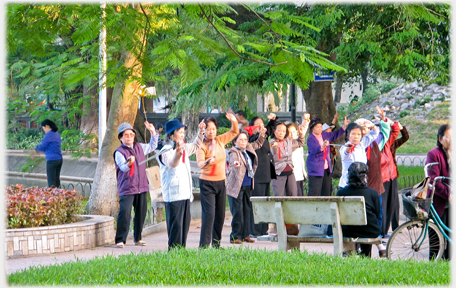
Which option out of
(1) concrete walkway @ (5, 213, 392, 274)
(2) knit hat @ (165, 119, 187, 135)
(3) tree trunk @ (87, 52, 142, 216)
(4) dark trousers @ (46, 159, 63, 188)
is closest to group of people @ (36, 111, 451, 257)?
(2) knit hat @ (165, 119, 187, 135)

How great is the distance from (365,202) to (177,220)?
230cm

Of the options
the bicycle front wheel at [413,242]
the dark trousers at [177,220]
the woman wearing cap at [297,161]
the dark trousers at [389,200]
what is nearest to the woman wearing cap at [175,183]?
the dark trousers at [177,220]

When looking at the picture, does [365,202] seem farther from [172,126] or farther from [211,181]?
[172,126]

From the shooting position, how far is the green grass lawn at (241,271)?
5129mm

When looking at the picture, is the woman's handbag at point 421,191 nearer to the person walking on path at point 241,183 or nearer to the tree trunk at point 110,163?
the person walking on path at point 241,183

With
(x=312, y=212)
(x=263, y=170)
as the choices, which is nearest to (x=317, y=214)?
(x=312, y=212)

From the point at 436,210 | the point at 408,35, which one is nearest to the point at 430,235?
the point at 436,210

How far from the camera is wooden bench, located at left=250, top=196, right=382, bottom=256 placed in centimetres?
607

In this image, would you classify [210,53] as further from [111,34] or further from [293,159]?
[293,159]

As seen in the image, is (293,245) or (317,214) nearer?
(317,214)

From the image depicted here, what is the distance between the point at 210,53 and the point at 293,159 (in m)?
3.79

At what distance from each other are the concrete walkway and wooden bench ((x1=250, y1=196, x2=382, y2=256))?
1.40ft

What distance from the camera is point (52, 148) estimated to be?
44.9 feet

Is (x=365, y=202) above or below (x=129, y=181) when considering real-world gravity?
below
